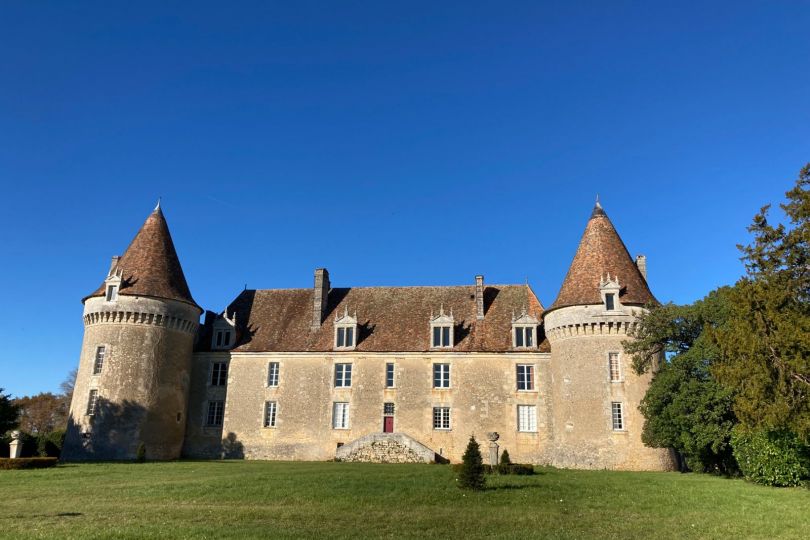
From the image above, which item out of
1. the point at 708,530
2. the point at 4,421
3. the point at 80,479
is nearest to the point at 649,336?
the point at 708,530

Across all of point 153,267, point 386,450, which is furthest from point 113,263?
point 386,450

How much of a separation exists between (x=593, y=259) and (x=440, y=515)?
22618 millimetres

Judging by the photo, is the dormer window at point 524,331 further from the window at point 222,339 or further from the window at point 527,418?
the window at point 222,339

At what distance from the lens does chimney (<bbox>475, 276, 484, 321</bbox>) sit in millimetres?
37469

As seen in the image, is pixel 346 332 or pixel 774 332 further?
pixel 346 332

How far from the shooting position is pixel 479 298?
37.7 meters

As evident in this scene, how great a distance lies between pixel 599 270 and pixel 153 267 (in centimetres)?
2553

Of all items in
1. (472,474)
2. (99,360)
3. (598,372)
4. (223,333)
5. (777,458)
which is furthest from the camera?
(223,333)

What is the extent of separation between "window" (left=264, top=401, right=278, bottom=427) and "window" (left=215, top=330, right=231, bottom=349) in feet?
15.1

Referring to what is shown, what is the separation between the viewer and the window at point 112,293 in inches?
1361

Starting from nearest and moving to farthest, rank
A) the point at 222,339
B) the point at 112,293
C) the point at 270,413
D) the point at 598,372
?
the point at 598,372, the point at 112,293, the point at 270,413, the point at 222,339

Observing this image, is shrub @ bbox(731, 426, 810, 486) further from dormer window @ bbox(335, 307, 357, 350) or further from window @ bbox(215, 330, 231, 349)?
window @ bbox(215, 330, 231, 349)

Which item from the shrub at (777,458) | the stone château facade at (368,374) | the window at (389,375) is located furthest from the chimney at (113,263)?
the shrub at (777,458)

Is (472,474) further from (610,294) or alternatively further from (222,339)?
(222,339)
